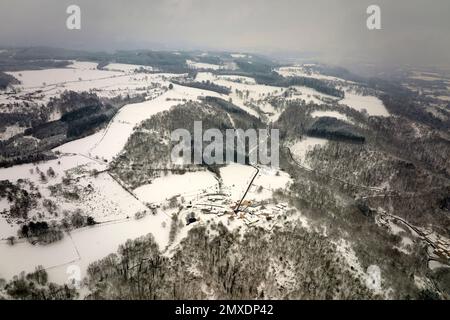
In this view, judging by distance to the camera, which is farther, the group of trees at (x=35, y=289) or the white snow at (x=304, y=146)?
the white snow at (x=304, y=146)

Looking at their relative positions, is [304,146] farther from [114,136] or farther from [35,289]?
[35,289]

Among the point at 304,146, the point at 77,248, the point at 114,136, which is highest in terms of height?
the point at 114,136

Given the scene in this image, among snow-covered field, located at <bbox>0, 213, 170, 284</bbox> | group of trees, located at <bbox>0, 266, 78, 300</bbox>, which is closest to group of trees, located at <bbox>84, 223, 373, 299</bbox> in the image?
snow-covered field, located at <bbox>0, 213, 170, 284</bbox>

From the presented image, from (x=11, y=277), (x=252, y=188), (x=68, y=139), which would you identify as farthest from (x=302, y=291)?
(x=68, y=139)

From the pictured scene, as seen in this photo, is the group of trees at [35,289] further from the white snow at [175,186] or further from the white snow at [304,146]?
the white snow at [304,146]

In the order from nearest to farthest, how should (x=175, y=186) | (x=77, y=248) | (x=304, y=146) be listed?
1. (x=77, y=248)
2. (x=175, y=186)
3. (x=304, y=146)

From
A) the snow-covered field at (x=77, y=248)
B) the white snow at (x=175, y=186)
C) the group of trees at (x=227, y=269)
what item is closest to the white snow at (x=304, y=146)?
the white snow at (x=175, y=186)

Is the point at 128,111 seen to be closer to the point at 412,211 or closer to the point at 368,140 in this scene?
the point at 368,140

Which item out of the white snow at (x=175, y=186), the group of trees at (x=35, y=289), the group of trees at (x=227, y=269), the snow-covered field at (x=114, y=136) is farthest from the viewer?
the snow-covered field at (x=114, y=136)

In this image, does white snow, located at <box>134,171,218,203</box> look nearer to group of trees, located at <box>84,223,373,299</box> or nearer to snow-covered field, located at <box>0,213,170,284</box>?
snow-covered field, located at <box>0,213,170,284</box>

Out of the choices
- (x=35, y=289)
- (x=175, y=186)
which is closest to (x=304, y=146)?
(x=175, y=186)

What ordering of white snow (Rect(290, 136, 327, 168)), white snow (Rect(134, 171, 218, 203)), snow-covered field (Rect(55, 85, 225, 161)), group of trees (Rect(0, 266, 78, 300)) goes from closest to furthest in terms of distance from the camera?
group of trees (Rect(0, 266, 78, 300)) → white snow (Rect(134, 171, 218, 203)) → snow-covered field (Rect(55, 85, 225, 161)) → white snow (Rect(290, 136, 327, 168))
